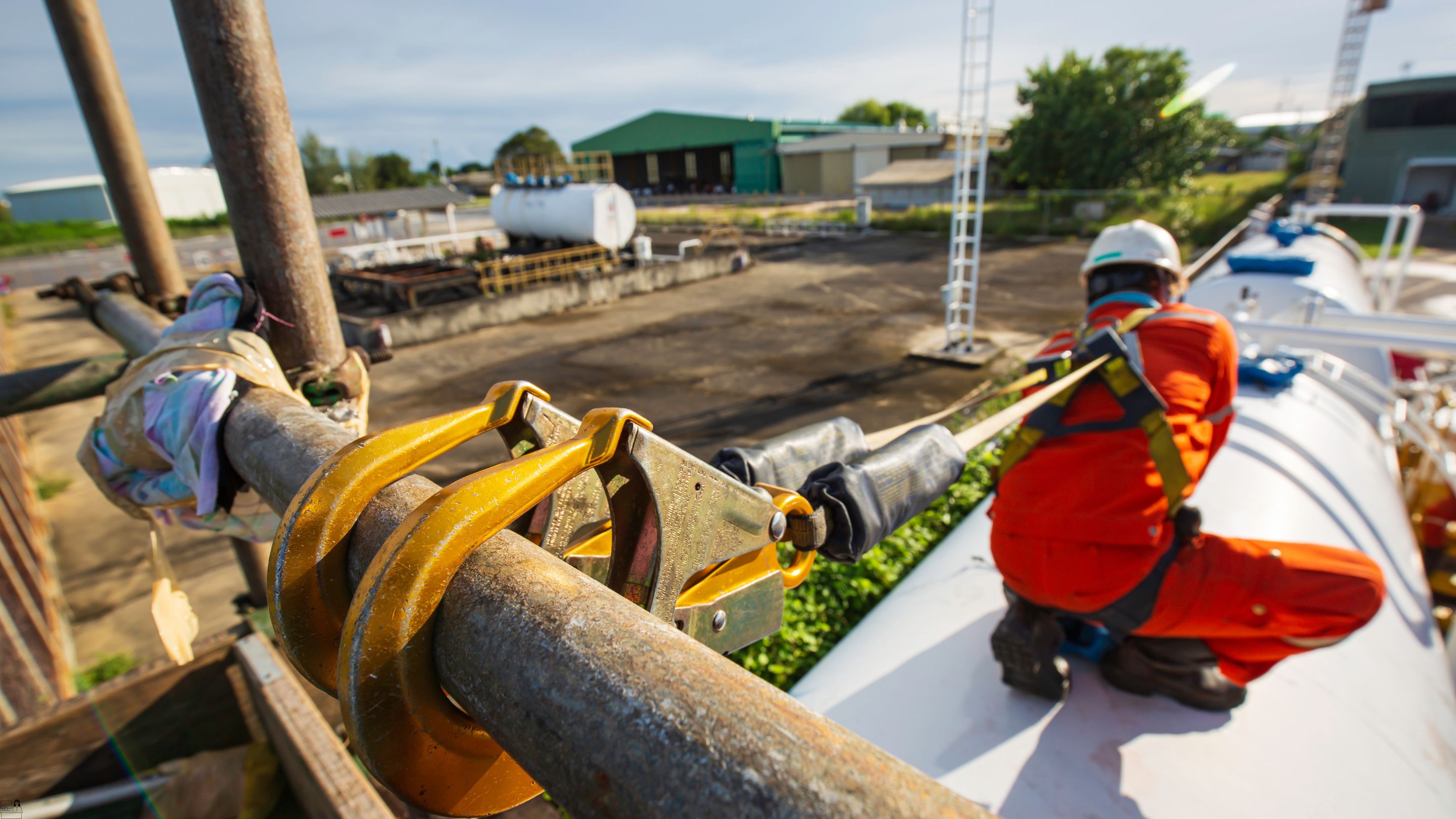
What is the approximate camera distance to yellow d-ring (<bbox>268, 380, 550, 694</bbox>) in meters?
0.71

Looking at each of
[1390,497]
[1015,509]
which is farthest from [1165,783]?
[1390,497]

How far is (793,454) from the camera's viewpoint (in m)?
A: 1.39

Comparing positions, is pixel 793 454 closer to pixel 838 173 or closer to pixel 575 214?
pixel 575 214

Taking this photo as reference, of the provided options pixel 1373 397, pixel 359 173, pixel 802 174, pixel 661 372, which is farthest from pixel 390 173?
pixel 1373 397

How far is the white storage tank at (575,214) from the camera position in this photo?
739 inches

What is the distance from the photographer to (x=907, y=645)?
10.1ft

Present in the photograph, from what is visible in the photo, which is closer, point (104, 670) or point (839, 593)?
point (839, 593)

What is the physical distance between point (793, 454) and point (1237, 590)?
6.83 feet

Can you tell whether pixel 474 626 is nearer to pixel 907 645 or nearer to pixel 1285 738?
pixel 907 645

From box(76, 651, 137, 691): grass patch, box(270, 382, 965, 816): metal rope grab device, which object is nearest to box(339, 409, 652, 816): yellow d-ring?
box(270, 382, 965, 816): metal rope grab device

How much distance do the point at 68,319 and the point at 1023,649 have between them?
2561 centimetres

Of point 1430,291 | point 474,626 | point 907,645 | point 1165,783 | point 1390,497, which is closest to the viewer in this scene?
point 474,626

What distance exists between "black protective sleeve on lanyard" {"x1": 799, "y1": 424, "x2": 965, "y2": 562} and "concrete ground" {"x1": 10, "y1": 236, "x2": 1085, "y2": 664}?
5687 millimetres

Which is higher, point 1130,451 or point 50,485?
point 1130,451
